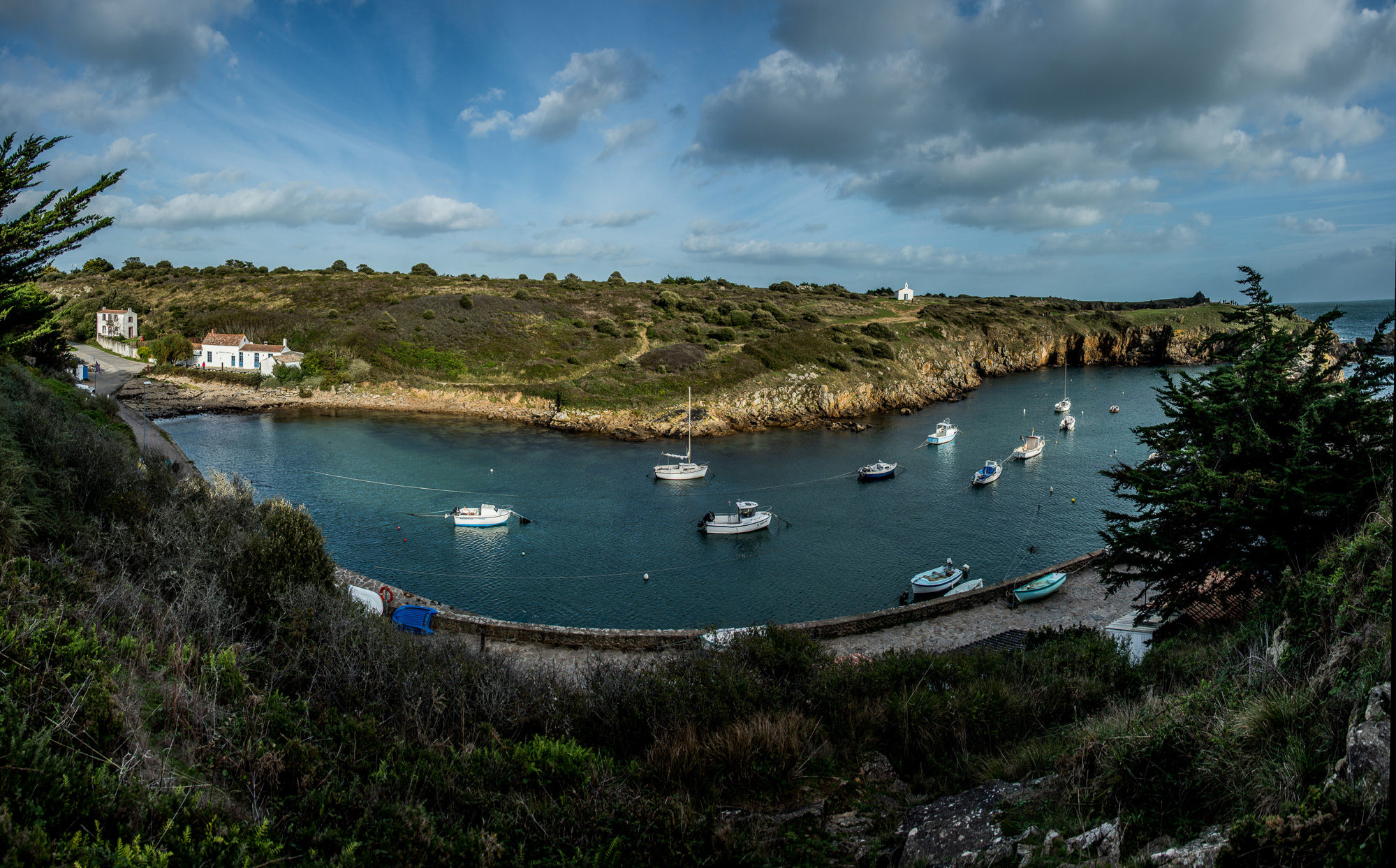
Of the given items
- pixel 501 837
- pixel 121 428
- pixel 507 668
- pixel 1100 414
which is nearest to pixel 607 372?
pixel 121 428

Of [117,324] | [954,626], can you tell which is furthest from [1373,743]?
[117,324]

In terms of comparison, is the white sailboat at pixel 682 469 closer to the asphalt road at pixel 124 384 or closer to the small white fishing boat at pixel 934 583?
the small white fishing boat at pixel 934 583

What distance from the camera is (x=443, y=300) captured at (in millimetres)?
75062

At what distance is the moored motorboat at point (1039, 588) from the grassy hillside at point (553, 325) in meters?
36.0

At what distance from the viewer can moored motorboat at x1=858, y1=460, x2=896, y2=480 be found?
1496 inches

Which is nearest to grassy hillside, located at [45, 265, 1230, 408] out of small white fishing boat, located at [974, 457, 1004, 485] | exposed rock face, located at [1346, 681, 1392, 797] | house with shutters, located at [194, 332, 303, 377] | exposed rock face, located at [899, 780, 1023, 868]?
house with shutters, located at [194, 332, 303, 377]

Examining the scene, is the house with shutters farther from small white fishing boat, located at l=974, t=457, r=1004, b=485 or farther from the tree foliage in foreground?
the tree foliage in foreground

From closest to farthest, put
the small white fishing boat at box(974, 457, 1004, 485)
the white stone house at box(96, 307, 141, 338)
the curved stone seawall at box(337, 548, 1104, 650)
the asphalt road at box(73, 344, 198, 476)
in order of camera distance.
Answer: the curved stone seawall at box(337, 548, 1104, 650) → the asphalt road at box(73, 344, 198, 476) → the small white fishing boat at box(974, 457, 1004, 485) → the white stone house at box(96, 307, 141, 338)

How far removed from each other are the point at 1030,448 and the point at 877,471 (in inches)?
475

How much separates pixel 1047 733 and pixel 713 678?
3.96 metres

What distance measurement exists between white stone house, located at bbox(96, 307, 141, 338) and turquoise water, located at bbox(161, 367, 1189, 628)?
28.6 metres

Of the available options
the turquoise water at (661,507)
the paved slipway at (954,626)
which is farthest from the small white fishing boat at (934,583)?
the paved slipway at (954,626)

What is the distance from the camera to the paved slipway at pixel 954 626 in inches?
606

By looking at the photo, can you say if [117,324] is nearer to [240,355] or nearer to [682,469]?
[240,355]
